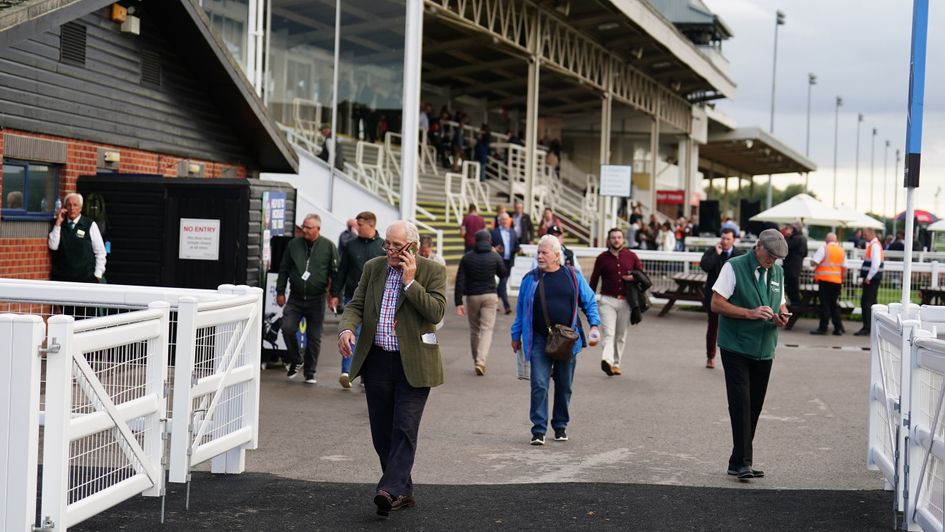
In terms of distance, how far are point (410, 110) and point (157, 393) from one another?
18.6 meters

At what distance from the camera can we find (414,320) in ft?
23.0

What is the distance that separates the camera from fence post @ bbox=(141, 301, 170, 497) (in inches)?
250

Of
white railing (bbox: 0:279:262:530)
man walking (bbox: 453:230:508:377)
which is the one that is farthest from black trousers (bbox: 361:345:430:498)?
man walking (bbox: 453:230:508:377)

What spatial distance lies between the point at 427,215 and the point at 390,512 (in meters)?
20.9

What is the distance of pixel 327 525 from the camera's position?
6539 millimetres

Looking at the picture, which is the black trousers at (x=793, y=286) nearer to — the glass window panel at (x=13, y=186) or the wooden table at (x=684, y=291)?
the wooden table at (x=684, y=291)

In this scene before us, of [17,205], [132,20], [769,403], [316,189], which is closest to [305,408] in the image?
[17,205]

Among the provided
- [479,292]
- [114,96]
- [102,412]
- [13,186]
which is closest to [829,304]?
[479,292]

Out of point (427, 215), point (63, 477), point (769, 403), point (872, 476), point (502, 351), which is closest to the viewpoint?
point (63, 477)

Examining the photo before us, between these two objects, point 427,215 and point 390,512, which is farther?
point 427,215

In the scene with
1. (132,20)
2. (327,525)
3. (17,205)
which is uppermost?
(132,20)

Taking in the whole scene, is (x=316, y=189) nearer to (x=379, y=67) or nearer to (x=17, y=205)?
(x=379, y=67)

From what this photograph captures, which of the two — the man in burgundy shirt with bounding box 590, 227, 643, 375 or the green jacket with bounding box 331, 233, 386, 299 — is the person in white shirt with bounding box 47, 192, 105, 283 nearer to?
the green jacket with bounding box 331, 233, 386, 299

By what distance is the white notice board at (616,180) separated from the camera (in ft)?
90.9
